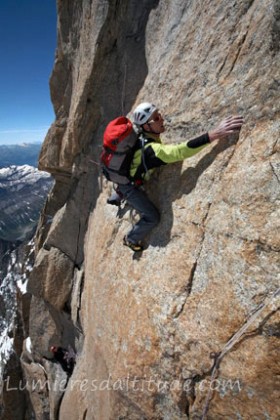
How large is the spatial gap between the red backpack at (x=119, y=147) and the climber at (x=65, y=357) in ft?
41.4

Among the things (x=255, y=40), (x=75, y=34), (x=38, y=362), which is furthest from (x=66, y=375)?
(x=75, y=34)

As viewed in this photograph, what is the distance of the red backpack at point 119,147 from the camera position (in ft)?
24.7

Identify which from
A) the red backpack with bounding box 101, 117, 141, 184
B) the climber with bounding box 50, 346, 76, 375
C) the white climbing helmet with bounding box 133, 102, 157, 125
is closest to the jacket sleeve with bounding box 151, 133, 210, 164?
the red backpack with bounding box 101, 117, 141, 184

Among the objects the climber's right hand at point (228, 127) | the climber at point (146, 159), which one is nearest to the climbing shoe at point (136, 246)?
the climber at point (146, 159)

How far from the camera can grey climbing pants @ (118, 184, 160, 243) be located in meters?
8.08

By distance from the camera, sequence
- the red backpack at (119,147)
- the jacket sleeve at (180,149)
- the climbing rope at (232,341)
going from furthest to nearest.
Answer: the red backpack at (119,147) → the jacket sleeve at (180,149) → the climbing rope at (232,341)

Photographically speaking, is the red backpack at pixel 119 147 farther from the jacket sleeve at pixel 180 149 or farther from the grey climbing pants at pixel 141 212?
the jacket sleeve at pixel 180 149

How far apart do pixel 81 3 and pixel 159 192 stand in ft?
40.1

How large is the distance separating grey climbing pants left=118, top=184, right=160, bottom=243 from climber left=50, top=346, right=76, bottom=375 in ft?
37.4

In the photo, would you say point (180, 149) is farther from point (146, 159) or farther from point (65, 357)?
point (65, 357)

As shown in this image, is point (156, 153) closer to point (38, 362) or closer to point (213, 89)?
point (213, 89)

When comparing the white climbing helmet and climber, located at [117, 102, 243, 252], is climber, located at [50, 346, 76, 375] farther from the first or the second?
the white climbing helmet

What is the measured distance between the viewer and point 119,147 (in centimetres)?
765

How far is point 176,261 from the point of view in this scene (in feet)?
23.1
